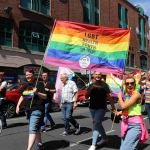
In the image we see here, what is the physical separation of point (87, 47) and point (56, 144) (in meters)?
2.34

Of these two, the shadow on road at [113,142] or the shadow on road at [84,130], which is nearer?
the shadow on road at [113,142]

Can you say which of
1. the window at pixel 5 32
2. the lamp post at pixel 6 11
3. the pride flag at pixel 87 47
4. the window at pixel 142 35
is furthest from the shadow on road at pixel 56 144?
the window at pixel 142 35

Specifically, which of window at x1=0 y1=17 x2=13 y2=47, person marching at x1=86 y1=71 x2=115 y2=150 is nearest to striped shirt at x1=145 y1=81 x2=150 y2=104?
person marching at x1=86 y1=71 x2=115 y2=150

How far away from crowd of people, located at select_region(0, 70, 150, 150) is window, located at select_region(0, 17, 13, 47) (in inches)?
627

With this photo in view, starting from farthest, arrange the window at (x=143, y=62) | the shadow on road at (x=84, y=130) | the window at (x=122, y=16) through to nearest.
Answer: the window at (x=143, y=62)
the window at (x=122, y=16)
the shadow on road at (x=84, y=130)

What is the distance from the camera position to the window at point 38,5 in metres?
28.9

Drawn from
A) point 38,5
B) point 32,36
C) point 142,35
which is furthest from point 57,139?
point 142,35

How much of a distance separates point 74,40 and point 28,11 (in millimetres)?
21185

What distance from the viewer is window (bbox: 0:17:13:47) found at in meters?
26.3

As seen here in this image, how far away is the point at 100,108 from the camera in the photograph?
26.4ft

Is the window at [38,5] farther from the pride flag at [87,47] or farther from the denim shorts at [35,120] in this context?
the denim shorts at [35,120]

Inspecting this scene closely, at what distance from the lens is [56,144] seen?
8.60 m

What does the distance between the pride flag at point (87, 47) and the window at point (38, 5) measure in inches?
823

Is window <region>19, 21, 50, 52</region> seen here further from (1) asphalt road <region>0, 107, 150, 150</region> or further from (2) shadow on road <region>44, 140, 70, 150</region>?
(2) shadow on road <region>44, 140, 70, 150</region>
